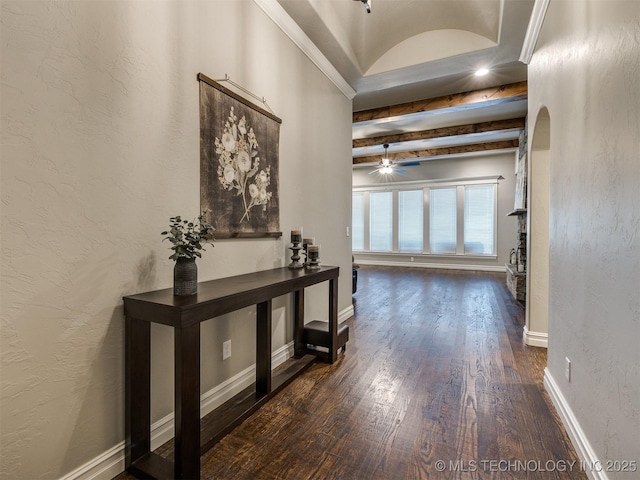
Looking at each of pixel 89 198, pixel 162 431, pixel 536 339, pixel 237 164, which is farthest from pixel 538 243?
pixel 89 198

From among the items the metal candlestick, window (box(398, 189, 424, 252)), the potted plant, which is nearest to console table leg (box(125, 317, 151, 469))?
the potted plant

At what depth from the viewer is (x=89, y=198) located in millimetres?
1397

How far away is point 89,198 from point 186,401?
3.22ft

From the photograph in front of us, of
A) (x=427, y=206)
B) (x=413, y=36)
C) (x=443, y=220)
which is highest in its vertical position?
(x=413, y=36)

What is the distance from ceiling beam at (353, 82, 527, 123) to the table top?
3.66 m

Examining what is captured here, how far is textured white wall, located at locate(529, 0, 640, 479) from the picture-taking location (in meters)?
1.19

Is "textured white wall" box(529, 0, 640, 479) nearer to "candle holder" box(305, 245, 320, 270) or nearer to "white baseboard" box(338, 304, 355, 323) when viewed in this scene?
"candle holder" box(305, 245, 320, 270)

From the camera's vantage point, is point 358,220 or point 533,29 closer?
point 533,29

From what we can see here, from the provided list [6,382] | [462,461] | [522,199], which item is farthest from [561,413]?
[522,199]

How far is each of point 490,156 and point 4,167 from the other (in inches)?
360

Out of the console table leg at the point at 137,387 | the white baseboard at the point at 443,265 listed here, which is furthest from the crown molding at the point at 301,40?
the white baseboard at the point at 443,265

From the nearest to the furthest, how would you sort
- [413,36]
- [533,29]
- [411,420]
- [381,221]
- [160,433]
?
1. [160,433]
2. [411,420]
3. [533,29]
4. [413,36]
5. [381,221]

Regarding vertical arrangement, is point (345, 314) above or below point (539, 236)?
below

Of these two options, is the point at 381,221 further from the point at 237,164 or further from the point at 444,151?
the point at 237,164
